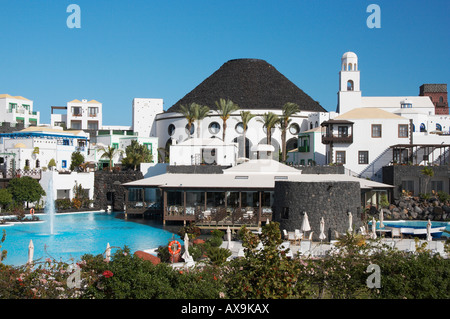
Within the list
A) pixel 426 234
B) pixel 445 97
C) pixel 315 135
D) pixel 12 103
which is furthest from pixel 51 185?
pixel 445 97

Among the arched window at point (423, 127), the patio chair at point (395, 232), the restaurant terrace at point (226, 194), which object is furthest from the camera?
the arched window at point (423, 127)

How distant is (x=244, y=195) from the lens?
33.5m

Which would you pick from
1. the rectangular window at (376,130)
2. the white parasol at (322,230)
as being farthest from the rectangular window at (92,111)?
the white parasol at (322,230)

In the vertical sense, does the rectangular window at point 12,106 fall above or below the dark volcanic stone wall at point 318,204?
above

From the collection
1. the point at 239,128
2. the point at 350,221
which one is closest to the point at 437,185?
the point at 350,221

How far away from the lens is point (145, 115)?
74.4m

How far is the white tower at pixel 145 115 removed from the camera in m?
73.9

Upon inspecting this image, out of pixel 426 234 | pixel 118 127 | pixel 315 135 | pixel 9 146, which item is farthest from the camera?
pixel 118 127

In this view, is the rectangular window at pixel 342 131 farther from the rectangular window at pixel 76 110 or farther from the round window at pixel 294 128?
the rectangular window at pixel 76 110

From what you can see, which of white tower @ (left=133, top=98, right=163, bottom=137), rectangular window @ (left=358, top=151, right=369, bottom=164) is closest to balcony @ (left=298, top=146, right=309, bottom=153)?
rectangular window @ (left=358, top=151, right=369, bottom=164)

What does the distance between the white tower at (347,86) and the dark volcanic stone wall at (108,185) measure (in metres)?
25.6

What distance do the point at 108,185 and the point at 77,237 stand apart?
56.7 ft
